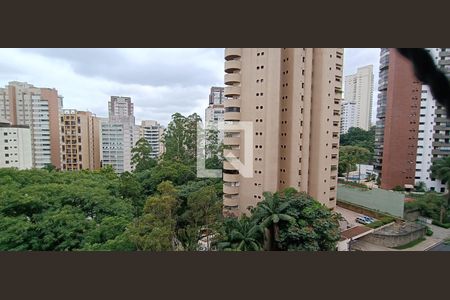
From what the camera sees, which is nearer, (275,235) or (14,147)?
(275,235)

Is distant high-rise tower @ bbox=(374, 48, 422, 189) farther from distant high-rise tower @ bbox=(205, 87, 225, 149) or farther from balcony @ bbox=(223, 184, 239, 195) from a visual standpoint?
distant high-rise tower @ bbox=(205, 87, 225, 149)

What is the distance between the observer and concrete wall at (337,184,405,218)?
23.9 feet

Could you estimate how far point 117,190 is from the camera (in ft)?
19.4

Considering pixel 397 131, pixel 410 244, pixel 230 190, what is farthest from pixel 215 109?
pixel 397 131

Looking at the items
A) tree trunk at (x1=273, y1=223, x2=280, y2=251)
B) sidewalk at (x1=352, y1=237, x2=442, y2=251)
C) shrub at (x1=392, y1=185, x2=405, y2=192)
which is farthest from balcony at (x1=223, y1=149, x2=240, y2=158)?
shrub at (x1=392, y1=185, x2=405, y2=192)

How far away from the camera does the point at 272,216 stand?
451 centimetres

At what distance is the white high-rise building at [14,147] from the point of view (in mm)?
6816

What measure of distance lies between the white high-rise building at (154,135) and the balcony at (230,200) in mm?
2905

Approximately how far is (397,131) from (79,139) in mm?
13689

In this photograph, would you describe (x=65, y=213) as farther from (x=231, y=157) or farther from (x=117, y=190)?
(x=231, y=157)

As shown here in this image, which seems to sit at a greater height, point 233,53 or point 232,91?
point 233,53

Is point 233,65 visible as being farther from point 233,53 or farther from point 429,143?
point 429,143

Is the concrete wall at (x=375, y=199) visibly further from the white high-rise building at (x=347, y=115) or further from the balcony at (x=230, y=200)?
the balcony at (x=230, y=200)

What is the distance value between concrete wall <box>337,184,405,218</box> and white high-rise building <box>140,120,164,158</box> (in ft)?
21.5
